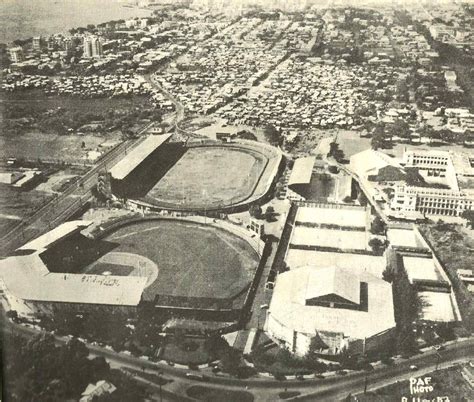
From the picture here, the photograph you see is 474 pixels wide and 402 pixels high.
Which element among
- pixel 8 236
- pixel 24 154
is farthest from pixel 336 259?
pixel 24 154

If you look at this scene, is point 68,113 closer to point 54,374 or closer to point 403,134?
point 403,134

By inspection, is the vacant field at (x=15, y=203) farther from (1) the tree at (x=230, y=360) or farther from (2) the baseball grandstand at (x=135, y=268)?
(1) the tree at (x=230, y=360)

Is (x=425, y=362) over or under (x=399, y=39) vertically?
under

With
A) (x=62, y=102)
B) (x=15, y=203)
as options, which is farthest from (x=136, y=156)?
(x=62, y=102)

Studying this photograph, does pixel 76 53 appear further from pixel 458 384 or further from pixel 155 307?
pixel 458 384

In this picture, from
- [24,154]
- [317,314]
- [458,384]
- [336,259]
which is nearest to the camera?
[458,384]

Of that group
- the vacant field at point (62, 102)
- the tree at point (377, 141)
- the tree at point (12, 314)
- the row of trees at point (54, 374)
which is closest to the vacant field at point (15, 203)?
the tree at point (12, 314)
